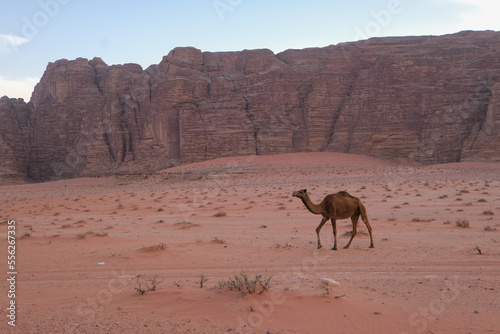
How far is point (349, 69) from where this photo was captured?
196 ft

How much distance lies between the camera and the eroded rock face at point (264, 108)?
50812 mm

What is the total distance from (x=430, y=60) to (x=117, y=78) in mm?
47516

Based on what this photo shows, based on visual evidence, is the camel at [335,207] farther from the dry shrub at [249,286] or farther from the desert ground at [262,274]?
the dry shrub at [249,286]

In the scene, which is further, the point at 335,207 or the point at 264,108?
the point at 264,108

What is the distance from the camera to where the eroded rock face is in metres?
50.8

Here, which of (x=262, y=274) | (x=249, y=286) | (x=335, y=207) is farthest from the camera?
(x=335, y=207)

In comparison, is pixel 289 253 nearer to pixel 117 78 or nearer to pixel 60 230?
pixel 60 230

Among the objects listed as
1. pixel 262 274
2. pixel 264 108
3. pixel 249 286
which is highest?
pixel 264 108

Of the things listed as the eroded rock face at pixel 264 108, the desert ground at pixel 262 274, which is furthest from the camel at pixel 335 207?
the eroded rock face at pixel 264 108

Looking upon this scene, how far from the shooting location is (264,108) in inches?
2327

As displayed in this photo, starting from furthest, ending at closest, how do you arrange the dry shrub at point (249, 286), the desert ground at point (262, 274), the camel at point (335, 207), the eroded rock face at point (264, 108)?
the eroded rock face at point (264, 108) → the camel at point (335, 207) → the dry shrub at point (249, 286) → the desert ground at point (262, 274)

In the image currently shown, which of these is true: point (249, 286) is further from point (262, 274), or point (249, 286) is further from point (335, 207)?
point (335, 207)

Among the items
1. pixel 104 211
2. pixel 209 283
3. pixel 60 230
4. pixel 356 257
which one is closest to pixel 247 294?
pixel 209 283

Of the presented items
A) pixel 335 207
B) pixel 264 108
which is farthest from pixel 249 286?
pixel 264 108
